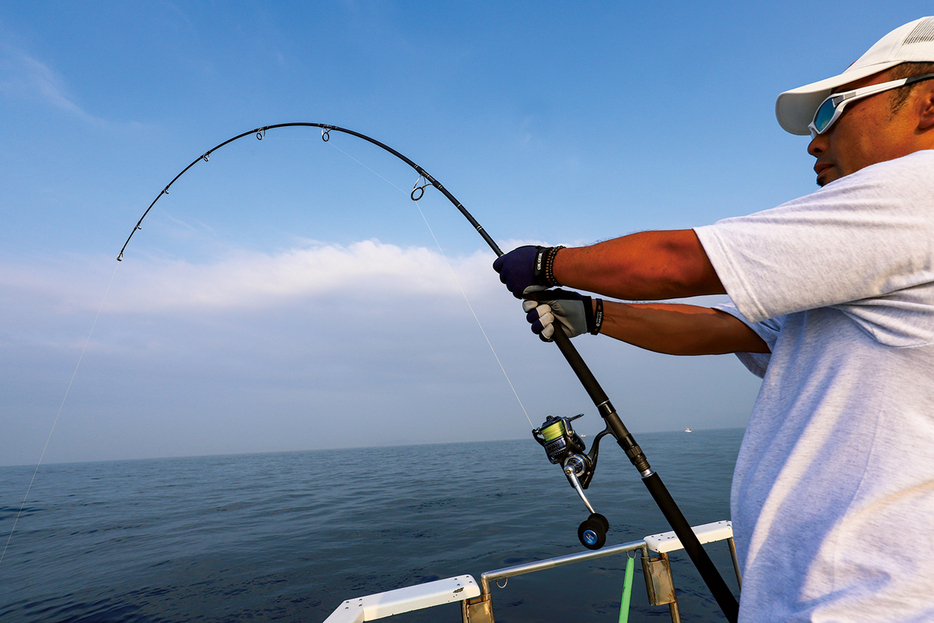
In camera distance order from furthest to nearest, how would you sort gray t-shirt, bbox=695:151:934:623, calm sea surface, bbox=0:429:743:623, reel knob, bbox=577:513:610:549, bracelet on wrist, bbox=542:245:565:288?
calm sea surface, bbox=0:429:743:623 < reel knob, bbox=577:513:610:549 < bracelet on wrist, bbox=542:245:565:288 < gray t-shirt, bbox=695:151:934:623

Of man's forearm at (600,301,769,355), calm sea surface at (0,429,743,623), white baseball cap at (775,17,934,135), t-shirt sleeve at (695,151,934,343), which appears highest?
white baseball cap at (775,17,934,135)

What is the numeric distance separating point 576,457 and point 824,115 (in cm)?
166

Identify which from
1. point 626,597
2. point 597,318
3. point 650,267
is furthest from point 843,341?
point 626,597

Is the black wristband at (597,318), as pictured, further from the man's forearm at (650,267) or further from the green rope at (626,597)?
the green rope at (626,597)

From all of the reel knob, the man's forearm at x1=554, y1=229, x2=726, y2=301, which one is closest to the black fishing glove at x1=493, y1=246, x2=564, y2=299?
the man's forearm at x1=554, y1=229, x2=726, y2=301

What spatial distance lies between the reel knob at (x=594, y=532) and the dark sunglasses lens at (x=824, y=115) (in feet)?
5.57

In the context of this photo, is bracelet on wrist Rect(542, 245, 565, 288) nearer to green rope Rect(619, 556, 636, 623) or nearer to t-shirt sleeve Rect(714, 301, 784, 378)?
t-shirt sleeve Rect(714, 301, 784, 378)

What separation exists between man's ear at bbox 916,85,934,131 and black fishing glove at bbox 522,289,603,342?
1.12 m

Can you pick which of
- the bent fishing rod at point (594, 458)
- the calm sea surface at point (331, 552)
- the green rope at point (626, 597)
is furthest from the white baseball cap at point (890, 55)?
the calm sea surface at point (331, 552)

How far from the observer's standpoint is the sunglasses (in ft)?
3.19

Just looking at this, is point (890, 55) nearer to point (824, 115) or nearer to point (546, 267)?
point (824, 115)

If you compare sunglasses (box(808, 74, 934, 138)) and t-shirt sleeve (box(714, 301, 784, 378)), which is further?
t-shirt sleeve (box(714, 301, 784, 378))

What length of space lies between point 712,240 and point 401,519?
11.3 meters

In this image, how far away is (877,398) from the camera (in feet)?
2.70
